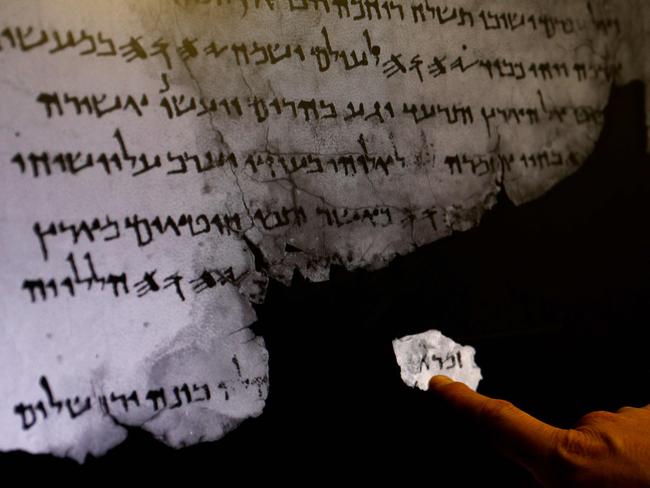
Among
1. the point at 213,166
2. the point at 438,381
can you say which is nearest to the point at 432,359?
the point at 438,381

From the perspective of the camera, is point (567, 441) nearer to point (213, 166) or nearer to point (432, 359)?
point (432, 359)

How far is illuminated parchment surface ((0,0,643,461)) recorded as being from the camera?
29.5 inches

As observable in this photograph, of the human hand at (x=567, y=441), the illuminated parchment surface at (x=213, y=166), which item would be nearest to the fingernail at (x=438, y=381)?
the human hand at (x=567, y=441)

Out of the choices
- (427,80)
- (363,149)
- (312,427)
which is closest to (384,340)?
(312,427)

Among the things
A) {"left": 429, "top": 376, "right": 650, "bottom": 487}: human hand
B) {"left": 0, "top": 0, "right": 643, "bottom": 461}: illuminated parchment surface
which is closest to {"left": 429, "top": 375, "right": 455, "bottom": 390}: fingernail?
{"left": 429, "top": 376, "right": 650, "bottom": 487}: human hand

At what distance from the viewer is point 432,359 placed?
918 millimetres

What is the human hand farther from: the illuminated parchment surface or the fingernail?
the illuminated parchment surface

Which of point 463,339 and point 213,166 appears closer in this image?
point 213,166

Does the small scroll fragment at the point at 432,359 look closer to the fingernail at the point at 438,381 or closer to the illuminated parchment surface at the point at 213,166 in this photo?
the fingernail at the point at 438,381

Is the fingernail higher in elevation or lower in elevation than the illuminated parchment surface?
lower

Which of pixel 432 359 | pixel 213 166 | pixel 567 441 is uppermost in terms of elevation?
pixel 213 166

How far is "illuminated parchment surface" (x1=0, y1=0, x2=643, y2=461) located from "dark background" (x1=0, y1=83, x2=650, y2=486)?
0.03 metres

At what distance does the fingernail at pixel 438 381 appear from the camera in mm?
900

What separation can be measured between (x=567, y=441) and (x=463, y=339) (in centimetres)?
21
